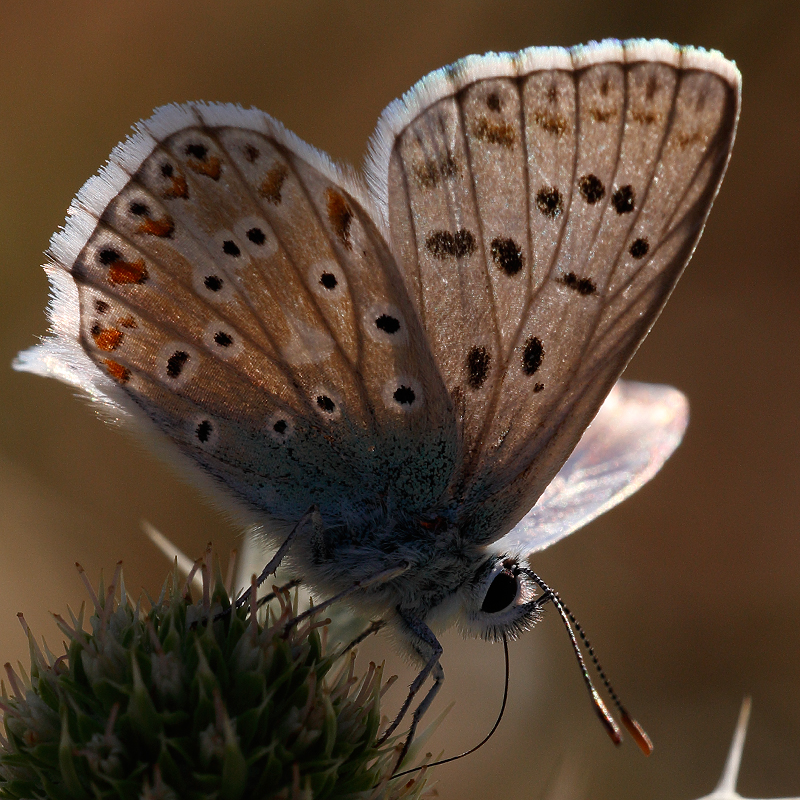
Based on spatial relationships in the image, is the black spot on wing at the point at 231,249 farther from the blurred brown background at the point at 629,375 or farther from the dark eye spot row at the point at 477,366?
the blurred brown background at the point at 629,375

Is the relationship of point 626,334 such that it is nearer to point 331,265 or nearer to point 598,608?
point 331,265

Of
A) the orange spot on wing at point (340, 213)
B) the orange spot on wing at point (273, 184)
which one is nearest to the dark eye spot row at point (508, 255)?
the orange spot on wing at point (340, 213)

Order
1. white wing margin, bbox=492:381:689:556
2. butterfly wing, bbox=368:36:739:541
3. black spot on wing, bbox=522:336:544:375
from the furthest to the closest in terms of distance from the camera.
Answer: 1. white wing margin, bbox=492:381:689:556
2. black spot on wing, bbox=522:336:544:375
3. butterfly wing, bbox=368:36:739:541

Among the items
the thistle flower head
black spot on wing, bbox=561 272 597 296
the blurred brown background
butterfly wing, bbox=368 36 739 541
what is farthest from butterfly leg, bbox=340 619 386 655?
the blurred brown background

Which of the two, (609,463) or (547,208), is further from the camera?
(609,463)

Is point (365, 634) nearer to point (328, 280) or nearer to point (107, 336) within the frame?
point (328, 280)

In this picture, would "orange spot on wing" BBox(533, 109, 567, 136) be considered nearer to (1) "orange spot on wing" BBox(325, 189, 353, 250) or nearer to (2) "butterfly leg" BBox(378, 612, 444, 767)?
(1) "orange spot on wing" BBox(325, 189, 353, 250)

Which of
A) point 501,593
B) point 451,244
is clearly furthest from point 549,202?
point 501,593

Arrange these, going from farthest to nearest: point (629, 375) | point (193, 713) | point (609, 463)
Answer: point (629, 375) → point (609, 463) → point (193, 713)
